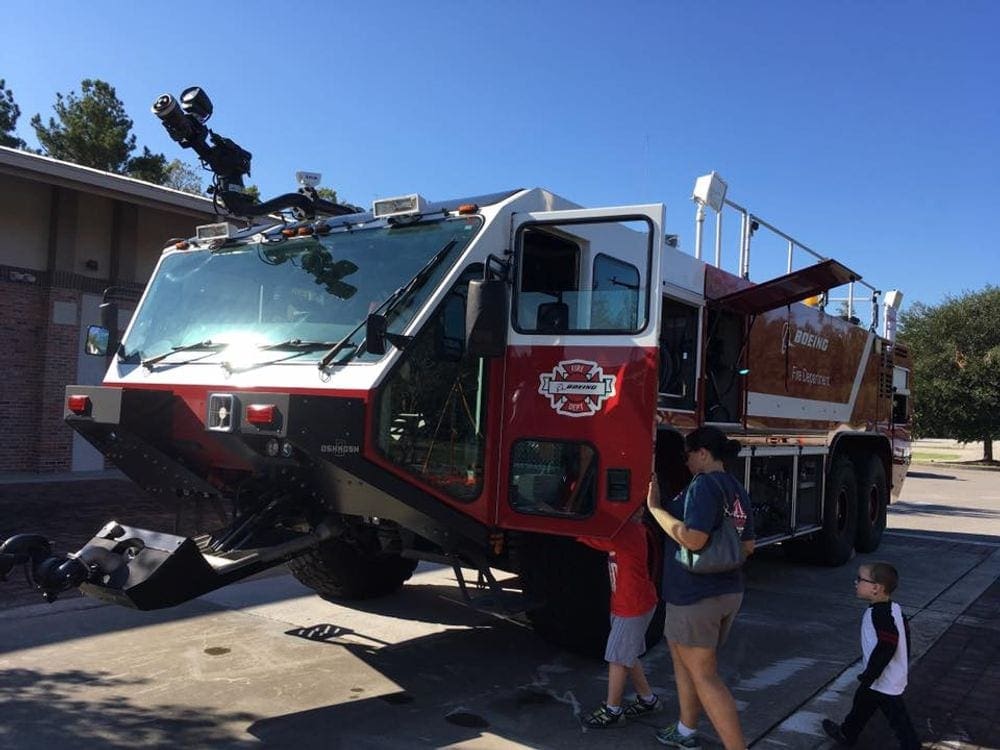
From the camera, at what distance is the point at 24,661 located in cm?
508

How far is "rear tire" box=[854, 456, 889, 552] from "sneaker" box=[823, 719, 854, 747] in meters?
6.16

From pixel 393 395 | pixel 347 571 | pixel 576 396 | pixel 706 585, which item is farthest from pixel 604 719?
pixel 347 571

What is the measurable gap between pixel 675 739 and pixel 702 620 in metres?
0.77

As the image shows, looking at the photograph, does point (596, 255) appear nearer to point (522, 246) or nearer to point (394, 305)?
point (522, 246)

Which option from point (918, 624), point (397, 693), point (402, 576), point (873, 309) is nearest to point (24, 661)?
point (397, 693)

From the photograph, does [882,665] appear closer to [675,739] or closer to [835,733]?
[835,733]

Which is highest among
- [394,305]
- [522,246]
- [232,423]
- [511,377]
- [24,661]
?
[522,246]

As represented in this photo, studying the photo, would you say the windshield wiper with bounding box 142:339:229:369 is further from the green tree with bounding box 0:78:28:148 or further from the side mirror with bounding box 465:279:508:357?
the green tree with bounding box 0:78:28:148

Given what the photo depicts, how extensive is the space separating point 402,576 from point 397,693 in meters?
2.30

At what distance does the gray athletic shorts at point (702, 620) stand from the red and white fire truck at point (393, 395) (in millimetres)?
817

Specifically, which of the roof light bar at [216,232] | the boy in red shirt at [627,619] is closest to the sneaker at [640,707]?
the boy in red shirt at [627,619]

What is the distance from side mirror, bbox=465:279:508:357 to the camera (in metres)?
4.06

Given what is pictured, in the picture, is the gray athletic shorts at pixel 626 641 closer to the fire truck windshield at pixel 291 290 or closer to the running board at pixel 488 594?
the running board at pixel 488 594

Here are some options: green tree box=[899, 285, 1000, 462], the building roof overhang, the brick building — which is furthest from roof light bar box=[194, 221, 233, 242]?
green tree box=[899, 285, 1000, 462]
